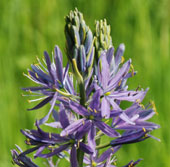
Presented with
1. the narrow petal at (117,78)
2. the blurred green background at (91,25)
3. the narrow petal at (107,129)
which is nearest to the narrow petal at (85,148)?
the narrow petal at (107,129)

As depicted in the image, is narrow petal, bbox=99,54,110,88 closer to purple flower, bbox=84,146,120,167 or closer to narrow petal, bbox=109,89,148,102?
narrow petal, bbox=109,89,148,102

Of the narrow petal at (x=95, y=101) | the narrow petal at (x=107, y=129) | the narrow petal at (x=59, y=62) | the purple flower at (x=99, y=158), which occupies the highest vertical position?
the narrow petal at (x=59, y=62)

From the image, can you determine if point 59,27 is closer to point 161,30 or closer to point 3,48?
point 3,48

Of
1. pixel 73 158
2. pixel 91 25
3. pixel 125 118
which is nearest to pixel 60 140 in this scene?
pixel 73 158

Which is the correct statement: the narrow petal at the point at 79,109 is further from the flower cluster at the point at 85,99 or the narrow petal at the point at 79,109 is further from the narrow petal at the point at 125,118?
the narrow petal at the point at 125,118

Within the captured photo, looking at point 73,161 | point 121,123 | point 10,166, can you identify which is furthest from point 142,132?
point 10,166
